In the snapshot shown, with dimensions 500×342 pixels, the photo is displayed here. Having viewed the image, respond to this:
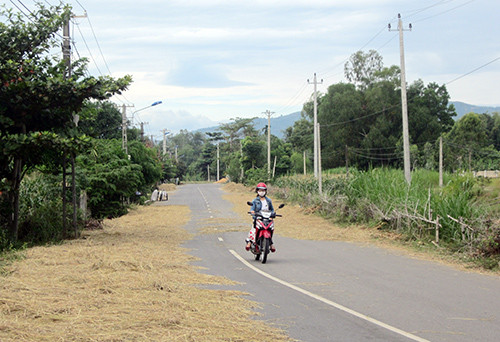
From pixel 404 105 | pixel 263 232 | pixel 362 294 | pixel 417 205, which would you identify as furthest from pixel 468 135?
pixel 362 294

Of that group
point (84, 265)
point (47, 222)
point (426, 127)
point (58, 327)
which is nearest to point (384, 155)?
point (426, 127)

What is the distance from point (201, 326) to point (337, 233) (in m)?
14.1

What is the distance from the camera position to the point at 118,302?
773 cm

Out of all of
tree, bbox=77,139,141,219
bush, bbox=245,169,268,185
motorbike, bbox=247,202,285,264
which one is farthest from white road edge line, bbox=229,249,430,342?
bush, bbox=245,169,268,185

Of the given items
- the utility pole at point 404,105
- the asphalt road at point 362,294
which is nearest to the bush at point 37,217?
the asphalt road at point 362,294

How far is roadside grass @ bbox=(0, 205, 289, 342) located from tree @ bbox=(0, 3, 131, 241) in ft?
9.89

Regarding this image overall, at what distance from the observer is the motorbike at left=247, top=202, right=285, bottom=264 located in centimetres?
1317

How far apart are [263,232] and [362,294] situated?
14.2ft

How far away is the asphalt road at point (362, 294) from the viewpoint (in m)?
6.92

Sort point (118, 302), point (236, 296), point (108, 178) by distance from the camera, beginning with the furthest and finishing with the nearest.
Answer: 1. point (108, 178)
2. point (236, 296)
3. point (118, 302)

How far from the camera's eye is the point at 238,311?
301 inches

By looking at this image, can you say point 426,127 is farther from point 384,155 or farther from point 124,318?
point 124,318

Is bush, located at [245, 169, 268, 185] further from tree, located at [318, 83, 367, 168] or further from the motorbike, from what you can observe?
the motorbike

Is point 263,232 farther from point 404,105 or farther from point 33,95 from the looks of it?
point 404,105
